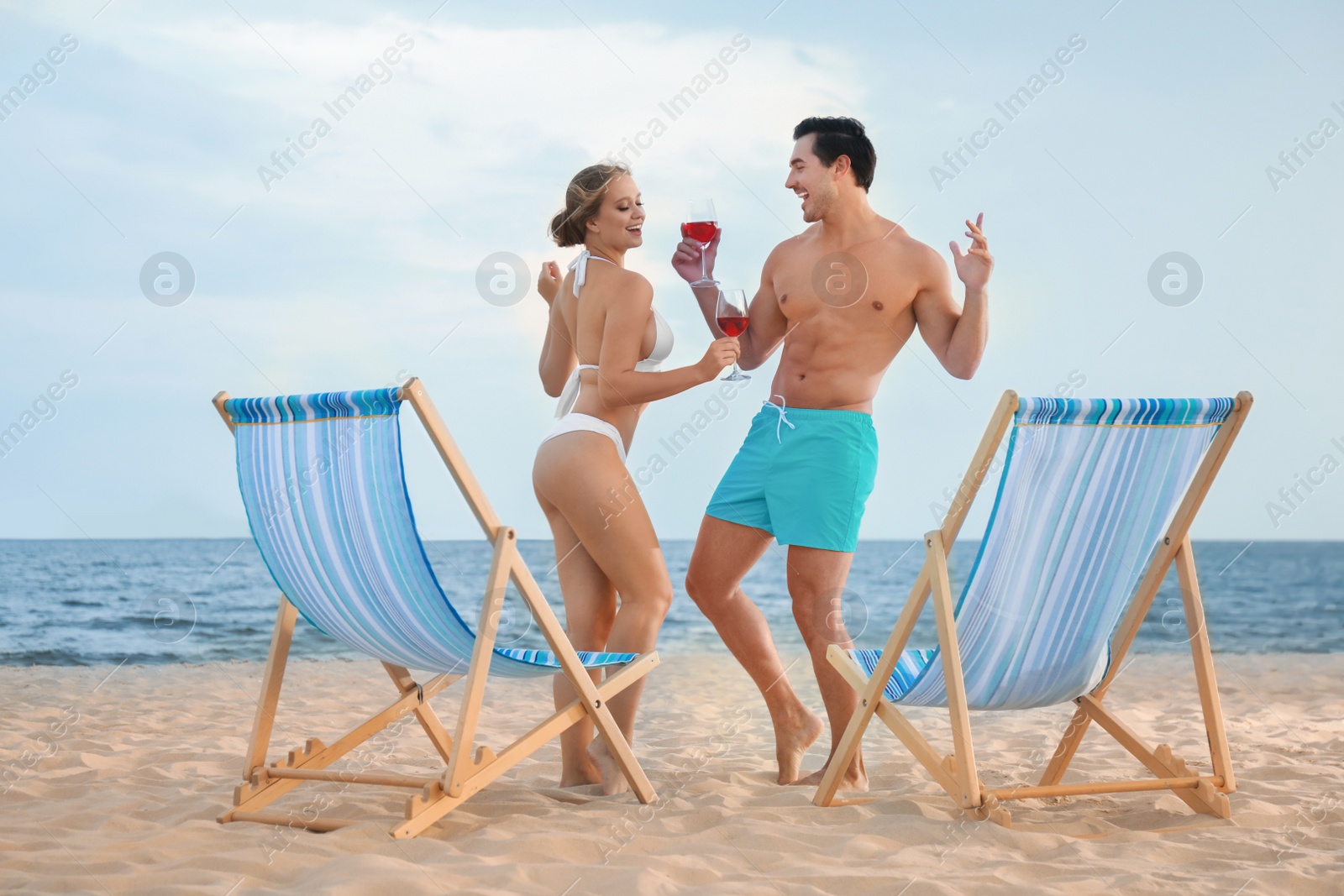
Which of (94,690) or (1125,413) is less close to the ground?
(1125,413)

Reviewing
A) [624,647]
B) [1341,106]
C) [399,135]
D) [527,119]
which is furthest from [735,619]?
[1341,106]

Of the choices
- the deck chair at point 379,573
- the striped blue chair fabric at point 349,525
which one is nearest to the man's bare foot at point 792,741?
the deck chair at point 379,573

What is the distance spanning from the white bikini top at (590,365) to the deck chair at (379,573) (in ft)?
2.58

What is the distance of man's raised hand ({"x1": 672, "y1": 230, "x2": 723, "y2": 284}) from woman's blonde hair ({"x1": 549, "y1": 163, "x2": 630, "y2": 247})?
33 cm

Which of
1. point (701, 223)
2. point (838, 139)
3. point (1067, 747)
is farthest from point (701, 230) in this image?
point (1067, 747)

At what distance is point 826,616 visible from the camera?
3.58 metres

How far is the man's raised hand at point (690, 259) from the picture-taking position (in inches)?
143

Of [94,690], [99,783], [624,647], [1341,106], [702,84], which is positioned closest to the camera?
[624,647]

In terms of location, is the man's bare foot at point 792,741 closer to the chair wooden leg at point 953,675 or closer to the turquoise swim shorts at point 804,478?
the turquoise swim shorts at point 804,478

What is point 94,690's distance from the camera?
7355mm

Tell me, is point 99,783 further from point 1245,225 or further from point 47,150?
point 1245,225

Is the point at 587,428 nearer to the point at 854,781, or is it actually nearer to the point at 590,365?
the point at 590,365

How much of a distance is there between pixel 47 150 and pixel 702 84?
19.3m

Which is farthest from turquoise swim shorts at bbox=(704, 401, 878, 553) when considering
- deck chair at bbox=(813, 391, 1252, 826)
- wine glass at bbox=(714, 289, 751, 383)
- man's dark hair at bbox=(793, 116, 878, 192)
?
man's dark hair at bbox=(793, 116, 878, 192)
